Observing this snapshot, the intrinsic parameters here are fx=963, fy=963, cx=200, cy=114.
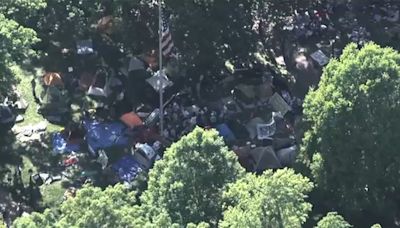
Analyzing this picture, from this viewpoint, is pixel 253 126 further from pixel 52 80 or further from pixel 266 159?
pixel 52 80

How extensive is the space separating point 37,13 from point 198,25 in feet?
22.6

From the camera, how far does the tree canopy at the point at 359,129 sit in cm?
3259

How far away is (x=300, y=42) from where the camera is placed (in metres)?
45.6

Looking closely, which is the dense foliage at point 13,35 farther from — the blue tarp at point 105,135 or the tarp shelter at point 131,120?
the tarp shelter at point 131,120

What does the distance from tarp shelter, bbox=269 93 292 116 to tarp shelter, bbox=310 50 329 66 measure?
3.78 metres

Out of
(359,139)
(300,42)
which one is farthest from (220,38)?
(359,139)

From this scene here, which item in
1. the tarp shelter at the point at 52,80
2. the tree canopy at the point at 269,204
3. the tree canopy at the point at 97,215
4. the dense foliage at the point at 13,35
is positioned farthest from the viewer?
the tarp shelter at the point at 52,80

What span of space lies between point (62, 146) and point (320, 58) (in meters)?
12.6

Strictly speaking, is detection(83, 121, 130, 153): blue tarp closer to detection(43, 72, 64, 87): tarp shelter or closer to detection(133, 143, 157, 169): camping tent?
detection(133, 143, 157, 169): camping tent

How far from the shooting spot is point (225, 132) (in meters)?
39.3

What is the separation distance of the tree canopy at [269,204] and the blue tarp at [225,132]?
36.9ft

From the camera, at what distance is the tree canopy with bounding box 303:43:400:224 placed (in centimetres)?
3259

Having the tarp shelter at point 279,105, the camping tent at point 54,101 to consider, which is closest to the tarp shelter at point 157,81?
the camping tent at point 54,101

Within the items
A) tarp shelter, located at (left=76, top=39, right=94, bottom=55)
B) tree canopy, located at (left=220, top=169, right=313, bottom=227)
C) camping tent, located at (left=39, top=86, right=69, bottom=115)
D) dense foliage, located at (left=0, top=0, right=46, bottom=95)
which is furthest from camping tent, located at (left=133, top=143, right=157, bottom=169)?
tree canopy, located at (left=220, top=169, right=313, bottom=227)
